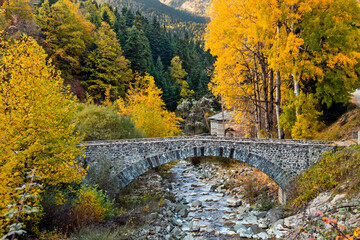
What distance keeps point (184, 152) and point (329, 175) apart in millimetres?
6570

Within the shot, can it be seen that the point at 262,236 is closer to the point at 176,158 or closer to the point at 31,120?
the point at 176,158

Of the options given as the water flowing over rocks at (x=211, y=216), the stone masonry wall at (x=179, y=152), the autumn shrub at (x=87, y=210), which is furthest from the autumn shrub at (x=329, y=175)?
the autumn shrub at (x=87, y=210)

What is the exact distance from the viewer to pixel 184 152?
13.4m

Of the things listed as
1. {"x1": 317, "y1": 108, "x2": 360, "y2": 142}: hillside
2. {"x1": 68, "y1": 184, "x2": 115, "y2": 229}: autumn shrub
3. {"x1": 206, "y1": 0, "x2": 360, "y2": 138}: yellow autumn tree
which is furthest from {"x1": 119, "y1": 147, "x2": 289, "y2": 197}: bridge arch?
{"x1": 317, "y1": 108, "x2": 360, "y2": 142}: hillside

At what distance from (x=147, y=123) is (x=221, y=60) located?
8866 mm

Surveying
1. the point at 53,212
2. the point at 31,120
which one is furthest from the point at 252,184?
the point at 31,120

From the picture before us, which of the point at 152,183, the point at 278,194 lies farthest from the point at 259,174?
the point at 152,183

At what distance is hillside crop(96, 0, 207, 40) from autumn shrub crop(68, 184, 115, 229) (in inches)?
4467

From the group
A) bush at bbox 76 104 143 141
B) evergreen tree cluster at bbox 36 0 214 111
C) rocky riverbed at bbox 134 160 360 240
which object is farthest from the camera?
evergreen tree cluster at bbox 36 0 214 111

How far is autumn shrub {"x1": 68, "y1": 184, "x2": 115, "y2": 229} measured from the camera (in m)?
9.73

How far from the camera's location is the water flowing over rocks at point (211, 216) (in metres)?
11.2

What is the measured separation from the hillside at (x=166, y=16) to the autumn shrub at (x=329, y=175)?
112063 mm

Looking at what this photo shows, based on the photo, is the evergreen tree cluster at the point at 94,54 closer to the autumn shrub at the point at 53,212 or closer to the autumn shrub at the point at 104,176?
the autumn shrub at the point at 104,176

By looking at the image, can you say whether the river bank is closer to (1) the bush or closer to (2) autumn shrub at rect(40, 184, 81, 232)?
(2) autumn shrub at rect(40, 184, 81, 232)
